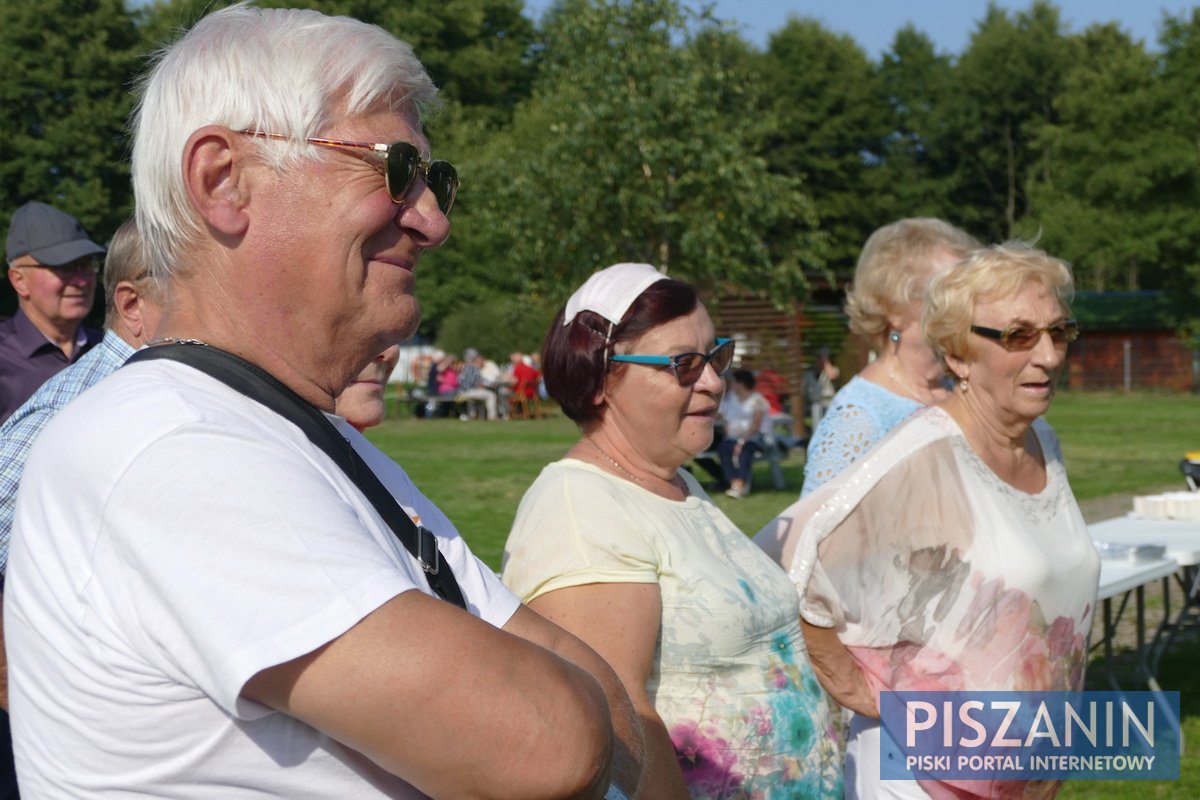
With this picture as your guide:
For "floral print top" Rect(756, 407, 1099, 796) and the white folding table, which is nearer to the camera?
"floral print top" Rect(756, 407, 1099, 796)

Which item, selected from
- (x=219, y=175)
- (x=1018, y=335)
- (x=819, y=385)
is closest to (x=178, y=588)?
(x=219, y=175)

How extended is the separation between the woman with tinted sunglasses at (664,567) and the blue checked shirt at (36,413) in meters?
1.10

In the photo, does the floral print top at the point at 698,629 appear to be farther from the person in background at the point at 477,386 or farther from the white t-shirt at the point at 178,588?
the person in background at the point at 477,386

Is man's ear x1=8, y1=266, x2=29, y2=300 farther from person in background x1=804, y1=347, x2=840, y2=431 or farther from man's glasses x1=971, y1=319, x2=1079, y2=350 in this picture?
person in background x1=804, y1=347, x2=840, y2=431

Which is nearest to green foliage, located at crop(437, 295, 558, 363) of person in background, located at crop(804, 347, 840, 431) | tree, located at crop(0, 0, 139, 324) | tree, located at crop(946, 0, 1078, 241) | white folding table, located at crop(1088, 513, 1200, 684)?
tree, located at crop(0, 0, 139, 324)

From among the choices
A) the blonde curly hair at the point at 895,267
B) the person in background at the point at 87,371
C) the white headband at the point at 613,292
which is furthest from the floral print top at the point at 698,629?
the blonde curly hair at the point at 895,267

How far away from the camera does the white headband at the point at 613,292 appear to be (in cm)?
331

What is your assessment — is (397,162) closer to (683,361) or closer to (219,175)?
(219,175)

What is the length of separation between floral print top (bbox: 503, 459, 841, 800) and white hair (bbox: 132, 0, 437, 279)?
4.69 ft

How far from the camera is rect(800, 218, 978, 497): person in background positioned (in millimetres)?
4695

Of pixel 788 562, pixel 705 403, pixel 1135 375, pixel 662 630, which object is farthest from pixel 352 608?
pixel 1135 375

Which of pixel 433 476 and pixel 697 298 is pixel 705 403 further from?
pixel 433 476

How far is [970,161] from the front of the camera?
6594 centimetres

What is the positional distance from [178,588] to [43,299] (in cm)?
417
